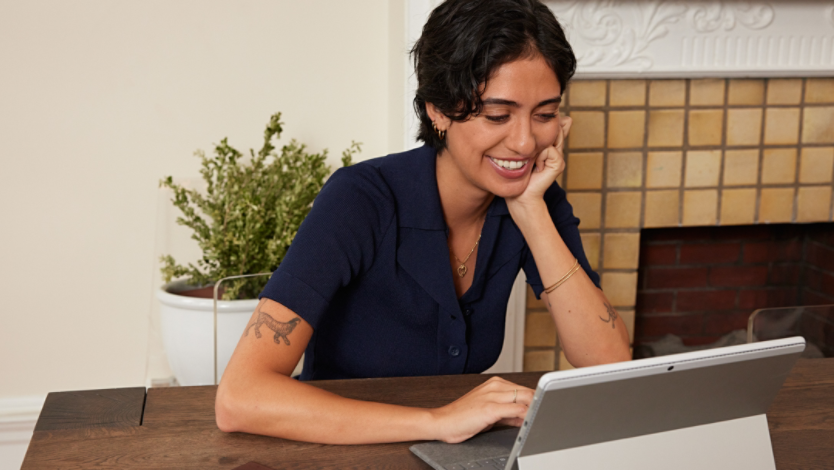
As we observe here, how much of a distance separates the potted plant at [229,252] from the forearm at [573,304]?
0.71 meters

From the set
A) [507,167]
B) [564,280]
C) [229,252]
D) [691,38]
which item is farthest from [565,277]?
[691,38]

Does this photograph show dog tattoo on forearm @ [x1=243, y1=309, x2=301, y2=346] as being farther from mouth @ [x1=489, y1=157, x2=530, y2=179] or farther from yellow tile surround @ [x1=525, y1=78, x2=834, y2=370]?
yellow tile surround @ [x1=525, y1=78, x2=834, y2=370]

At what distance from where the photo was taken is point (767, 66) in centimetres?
198

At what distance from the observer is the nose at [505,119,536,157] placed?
3.79 ft

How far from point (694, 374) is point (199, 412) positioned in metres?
0.62

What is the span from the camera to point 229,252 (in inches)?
69.6

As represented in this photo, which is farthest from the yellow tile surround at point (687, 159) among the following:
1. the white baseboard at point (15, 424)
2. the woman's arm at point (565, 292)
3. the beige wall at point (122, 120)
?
the white baseboard at point (15, 424)

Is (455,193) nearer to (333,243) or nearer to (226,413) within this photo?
(333,243)

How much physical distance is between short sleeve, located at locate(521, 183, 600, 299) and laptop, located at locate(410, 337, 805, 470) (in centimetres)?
54

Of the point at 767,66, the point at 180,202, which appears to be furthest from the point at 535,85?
the point at 767,66

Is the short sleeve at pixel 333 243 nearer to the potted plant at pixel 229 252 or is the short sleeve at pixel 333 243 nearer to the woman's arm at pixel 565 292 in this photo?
the woman's arm at pixel 565 292

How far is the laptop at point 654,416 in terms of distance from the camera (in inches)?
26.1

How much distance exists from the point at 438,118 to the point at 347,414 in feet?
1.85

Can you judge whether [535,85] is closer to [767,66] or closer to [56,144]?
[767,66]
